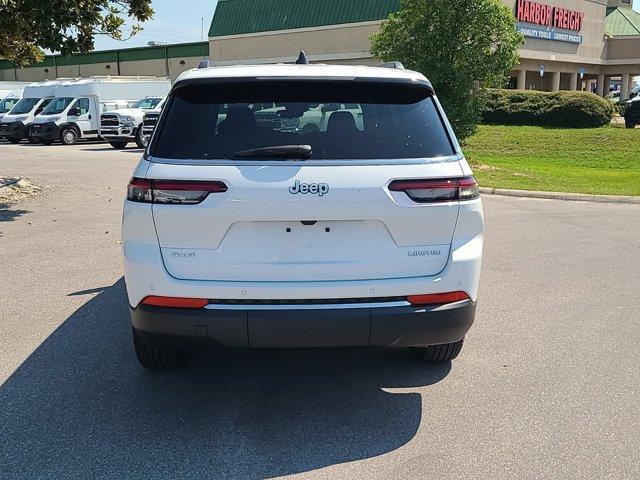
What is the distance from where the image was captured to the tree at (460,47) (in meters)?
16.0

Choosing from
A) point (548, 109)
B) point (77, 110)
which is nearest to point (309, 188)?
point (548, 109)

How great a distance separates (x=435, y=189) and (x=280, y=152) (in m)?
0.83

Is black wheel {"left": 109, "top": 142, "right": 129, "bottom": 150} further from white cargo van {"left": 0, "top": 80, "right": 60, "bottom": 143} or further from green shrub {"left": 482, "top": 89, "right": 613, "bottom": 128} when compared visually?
green shrub {"left": 482, "top": 89, "right": 613, "bottom": 128}

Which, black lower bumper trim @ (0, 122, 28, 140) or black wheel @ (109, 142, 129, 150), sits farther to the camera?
black lower bumper trim @ (0, 122, 28, 140)

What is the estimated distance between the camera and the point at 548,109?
2662cm

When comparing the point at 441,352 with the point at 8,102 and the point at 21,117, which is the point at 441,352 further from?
the point at 8,102

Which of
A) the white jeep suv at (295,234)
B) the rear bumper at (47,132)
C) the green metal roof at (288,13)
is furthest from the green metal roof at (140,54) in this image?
the white jeep suv at (295,234)

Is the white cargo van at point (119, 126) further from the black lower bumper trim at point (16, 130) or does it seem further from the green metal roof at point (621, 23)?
the green metal roof at point (621, 23)

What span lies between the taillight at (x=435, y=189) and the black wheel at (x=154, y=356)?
178 cm

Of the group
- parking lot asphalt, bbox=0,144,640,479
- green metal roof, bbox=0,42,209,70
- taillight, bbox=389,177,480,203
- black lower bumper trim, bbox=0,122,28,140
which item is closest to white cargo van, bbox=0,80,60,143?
black lower bumper trim, bbox=0,122,28,140

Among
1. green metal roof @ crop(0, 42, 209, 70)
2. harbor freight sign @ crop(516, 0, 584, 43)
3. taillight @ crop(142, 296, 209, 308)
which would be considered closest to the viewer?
taillight @ crop(142, 296, 209, 308)

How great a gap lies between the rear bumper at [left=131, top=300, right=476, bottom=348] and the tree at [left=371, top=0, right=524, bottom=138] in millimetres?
13347

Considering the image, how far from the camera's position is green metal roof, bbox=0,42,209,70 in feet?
161

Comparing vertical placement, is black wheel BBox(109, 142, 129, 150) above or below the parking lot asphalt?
above
